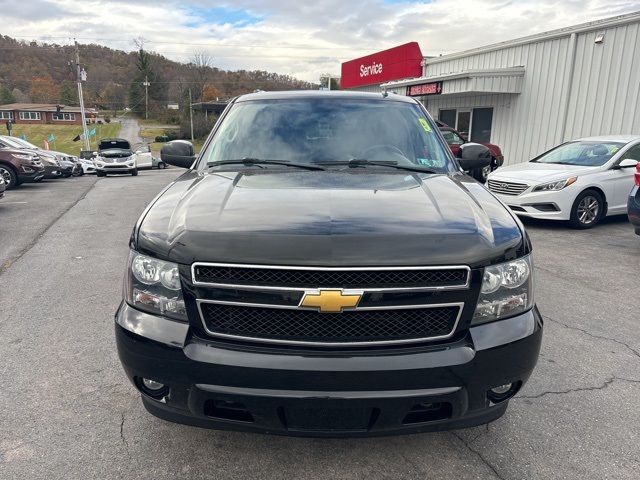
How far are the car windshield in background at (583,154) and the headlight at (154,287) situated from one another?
8.65m

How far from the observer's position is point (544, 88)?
15000 millimetres

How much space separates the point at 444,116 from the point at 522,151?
5446 mm

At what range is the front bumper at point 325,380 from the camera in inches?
75.5

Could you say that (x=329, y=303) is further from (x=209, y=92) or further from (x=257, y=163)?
(x=209, y=92)

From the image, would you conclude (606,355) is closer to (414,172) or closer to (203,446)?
(414,172)

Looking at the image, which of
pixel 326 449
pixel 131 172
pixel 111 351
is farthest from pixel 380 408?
pixel 131 172

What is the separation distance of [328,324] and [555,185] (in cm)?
749

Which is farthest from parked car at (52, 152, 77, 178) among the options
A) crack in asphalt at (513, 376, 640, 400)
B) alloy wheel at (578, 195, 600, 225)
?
crack in asphalt at (513, 376, 640, 400)

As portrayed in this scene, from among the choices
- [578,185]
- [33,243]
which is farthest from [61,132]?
[578,185]

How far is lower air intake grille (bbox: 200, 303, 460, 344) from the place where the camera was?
199 centimetres

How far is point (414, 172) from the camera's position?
121 inches

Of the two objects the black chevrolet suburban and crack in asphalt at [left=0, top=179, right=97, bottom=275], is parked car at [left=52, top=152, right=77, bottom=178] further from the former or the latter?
the black chevrolet suburban

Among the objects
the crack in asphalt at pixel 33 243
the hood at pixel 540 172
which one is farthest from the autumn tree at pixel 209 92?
the hood at pixel 540 172

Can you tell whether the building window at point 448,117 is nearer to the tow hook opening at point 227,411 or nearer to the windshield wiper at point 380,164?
the windshield wiper at point 380,164
